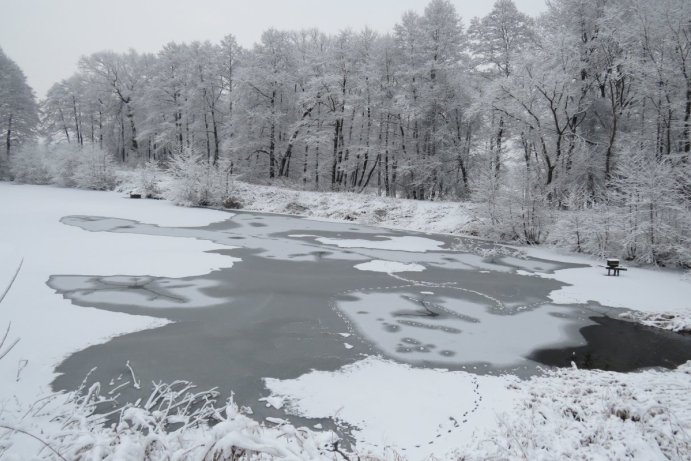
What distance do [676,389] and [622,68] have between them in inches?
660

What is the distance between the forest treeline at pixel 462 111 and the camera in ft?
50.9

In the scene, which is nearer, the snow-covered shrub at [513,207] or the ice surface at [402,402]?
the ice surface at [402,402]

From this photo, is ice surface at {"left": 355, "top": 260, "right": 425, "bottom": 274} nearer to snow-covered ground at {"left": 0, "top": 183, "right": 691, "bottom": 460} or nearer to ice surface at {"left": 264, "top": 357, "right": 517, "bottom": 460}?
snow-covered ground at {"left": 0, "top": 183, "right": 691, "bottom": 460}

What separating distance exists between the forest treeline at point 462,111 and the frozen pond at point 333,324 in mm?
4576

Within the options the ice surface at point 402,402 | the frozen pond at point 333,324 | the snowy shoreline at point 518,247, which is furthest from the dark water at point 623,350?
the ice surface at point 402,402

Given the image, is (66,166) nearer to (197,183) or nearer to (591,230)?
Result: (197,183)

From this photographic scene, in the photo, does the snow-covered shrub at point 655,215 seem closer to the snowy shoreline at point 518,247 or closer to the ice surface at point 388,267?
the snowy shoreline at point 518,247

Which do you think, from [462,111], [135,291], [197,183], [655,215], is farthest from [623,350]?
[197,183]

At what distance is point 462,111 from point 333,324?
22.2m

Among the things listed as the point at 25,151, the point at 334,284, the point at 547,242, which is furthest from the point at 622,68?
the point at 25,151

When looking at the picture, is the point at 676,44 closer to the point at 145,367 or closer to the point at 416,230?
the point at 416,230

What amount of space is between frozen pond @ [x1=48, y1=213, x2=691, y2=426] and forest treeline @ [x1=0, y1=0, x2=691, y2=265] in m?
4.58

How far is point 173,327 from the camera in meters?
6.95

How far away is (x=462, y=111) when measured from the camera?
25.8 m
